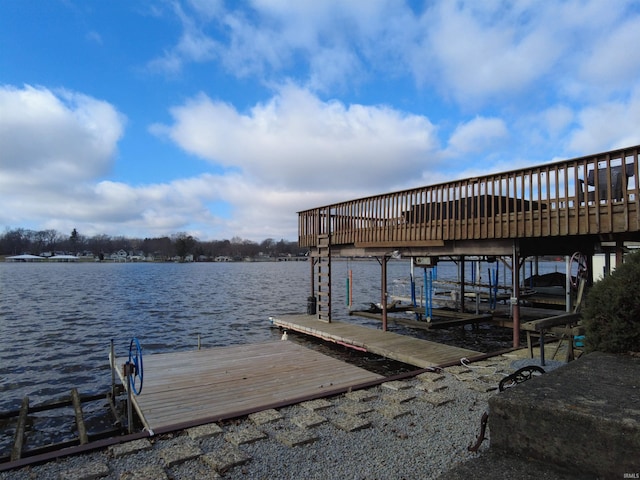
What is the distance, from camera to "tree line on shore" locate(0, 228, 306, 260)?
151625 millimetres

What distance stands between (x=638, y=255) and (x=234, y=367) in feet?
24.0

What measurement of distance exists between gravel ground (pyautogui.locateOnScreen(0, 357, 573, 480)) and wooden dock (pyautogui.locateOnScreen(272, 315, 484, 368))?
2.83 m

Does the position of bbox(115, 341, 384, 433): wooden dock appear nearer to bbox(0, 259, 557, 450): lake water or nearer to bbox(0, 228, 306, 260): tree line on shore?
bbox(0, 259, 557, 450): lake water

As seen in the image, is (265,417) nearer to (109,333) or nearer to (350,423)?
(350,423)

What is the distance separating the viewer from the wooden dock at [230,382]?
603 centimetres

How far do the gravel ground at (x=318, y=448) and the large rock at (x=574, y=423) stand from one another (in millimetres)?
190

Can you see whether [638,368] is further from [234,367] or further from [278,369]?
[234,367]

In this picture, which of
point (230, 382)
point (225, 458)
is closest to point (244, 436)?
point (225, 458)

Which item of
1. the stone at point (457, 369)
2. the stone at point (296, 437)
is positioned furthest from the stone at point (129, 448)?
the stone at point (457, 369)

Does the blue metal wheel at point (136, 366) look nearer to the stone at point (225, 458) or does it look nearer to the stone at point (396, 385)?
the stone at point (225, 458)

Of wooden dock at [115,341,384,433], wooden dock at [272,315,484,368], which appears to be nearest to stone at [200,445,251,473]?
wooden dock at [115,341,384,433]

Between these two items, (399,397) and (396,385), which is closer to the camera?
(399,397)

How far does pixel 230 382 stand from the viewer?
7.61 metres

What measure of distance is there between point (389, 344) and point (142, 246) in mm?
175455
